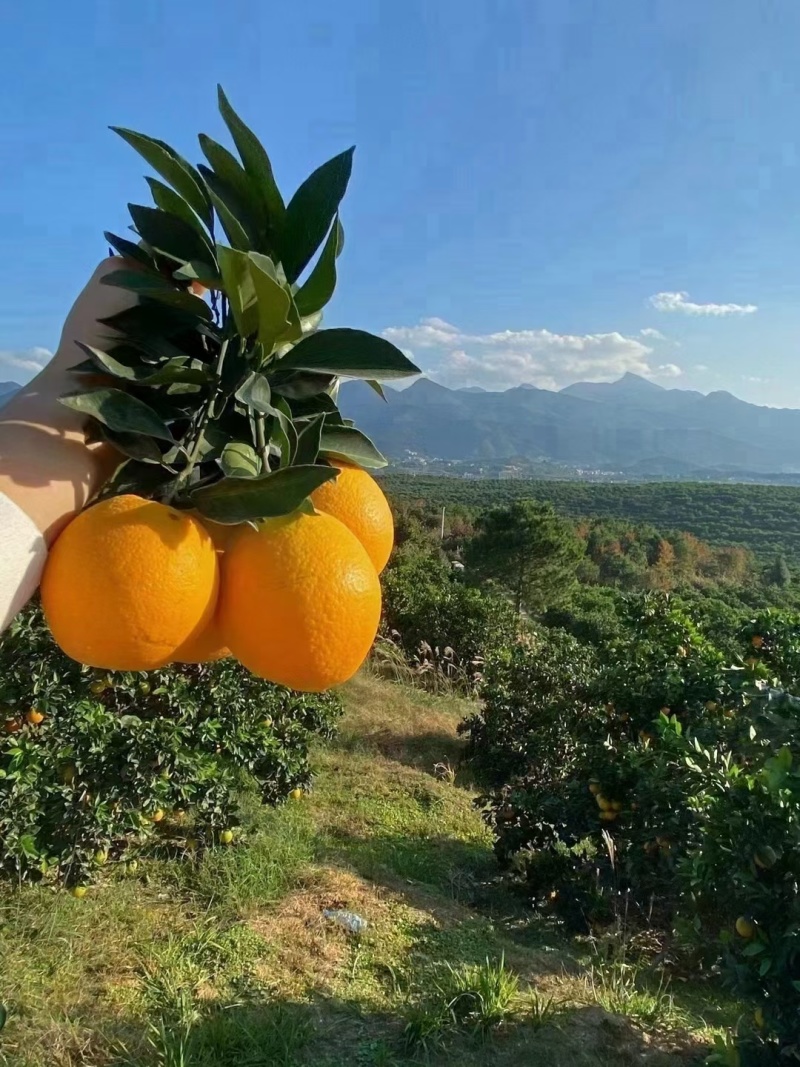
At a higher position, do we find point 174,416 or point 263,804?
point 174,416

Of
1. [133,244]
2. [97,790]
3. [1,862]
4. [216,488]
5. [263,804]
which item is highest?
[133,244]

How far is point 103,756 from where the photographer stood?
3236 mm

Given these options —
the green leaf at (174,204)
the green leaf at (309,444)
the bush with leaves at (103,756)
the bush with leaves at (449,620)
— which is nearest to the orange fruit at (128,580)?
the green leaf at (309,444)

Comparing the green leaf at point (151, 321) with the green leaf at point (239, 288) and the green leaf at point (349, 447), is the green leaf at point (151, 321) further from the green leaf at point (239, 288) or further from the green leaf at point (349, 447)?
the green leaf at point (349, 447)

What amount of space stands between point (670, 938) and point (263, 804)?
8.58ft

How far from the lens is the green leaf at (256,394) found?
0.70m

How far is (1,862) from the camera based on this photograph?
3180mm

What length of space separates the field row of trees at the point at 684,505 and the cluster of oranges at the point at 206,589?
52287mm

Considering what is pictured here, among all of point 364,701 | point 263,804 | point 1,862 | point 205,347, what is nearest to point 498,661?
point 364,701

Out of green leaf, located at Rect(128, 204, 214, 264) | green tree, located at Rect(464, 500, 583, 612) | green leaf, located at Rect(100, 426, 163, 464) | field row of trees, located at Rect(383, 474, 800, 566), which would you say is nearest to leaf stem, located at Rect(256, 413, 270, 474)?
green leaf, located at Rect(100, 426, 163, 464)

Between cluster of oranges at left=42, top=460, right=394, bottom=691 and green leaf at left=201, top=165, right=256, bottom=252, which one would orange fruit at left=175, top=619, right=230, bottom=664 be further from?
green leaf at left=201, top=165, right=256, bottom=252

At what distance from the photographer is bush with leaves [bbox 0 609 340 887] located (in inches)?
119

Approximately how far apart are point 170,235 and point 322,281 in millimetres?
186

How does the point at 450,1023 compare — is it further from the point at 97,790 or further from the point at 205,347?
the point at 205,347
